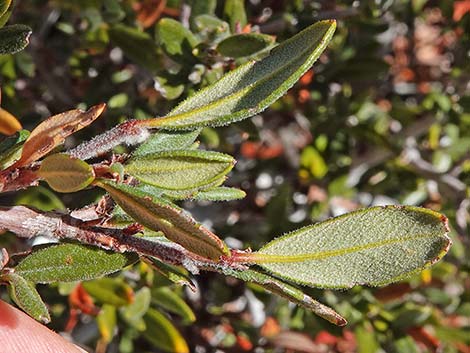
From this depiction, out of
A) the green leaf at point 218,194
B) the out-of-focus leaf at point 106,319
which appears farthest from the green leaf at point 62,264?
the out-of-focus leaf at point 106,319

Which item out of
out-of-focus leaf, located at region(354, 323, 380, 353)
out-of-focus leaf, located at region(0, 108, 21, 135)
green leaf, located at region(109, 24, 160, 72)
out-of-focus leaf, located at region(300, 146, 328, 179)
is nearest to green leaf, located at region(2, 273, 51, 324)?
out-of-focus leaf, located at region(0, 108, 21, 135)

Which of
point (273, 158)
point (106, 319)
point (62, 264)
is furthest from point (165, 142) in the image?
point (273, 158)

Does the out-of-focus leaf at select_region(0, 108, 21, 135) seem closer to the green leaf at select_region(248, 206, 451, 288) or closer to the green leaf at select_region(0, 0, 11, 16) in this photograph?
the green leaf at select_region(0, 0, 11, 16)

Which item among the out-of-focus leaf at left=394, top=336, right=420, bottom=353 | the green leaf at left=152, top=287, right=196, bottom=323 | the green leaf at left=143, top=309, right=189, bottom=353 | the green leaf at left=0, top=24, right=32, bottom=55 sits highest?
the green leaf at left=0, top=24, right=32, bottom=55

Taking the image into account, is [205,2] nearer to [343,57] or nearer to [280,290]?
[343,57]

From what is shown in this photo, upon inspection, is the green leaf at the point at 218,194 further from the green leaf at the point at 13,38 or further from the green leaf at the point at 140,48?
the green leaf at the point at 140,48
